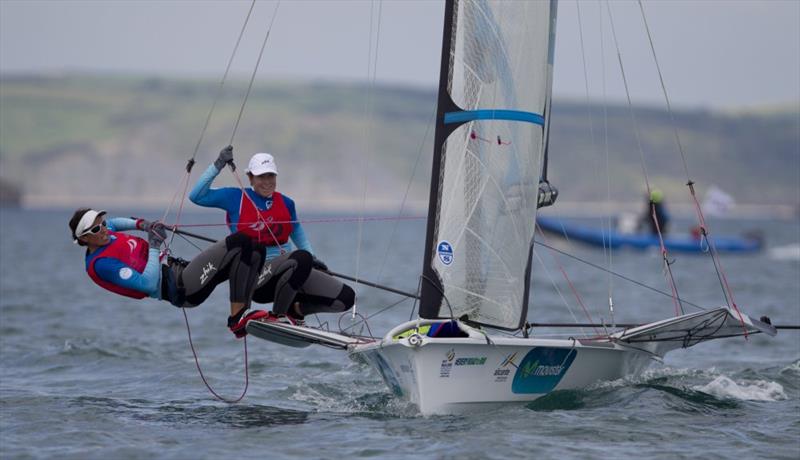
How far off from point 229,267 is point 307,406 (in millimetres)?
1517

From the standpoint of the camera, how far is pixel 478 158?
9312 mm

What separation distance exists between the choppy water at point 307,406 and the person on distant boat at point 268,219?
0.89m

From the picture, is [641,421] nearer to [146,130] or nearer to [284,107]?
[146,130]

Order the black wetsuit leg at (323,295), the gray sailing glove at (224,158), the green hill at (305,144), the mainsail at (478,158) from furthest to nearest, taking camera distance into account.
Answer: the green hill at (305,144) → the black wetsuit leg at (323,295) → the mainsail at (478,158) → the gray sailing glove at (224,158)

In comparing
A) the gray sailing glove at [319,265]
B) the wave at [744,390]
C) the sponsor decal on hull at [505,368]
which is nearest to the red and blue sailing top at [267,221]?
the gray sailing glove at [319,265]

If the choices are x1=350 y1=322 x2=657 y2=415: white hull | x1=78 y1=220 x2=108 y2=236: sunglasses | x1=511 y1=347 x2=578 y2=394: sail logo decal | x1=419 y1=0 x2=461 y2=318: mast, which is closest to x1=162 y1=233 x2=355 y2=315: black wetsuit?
x1=78 y1=220 x2=108 y2=236: sunglasses

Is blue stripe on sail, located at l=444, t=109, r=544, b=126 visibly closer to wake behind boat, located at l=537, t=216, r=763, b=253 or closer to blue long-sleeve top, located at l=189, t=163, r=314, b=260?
blue long-sleeve top, located at l=189, t=163, r=314, b=260

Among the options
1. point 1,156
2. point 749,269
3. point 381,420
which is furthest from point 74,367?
point 1,156

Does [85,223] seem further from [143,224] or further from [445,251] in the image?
[445,251]

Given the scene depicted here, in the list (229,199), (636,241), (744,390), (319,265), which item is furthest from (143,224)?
(636,241)

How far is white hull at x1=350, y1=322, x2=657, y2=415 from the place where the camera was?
8.61 m

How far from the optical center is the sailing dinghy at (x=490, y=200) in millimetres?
9281

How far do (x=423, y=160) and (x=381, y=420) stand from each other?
179098 mm

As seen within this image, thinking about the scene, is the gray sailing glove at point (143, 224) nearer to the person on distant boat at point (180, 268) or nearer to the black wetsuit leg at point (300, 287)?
the person on distant boat at point (180, 268)
